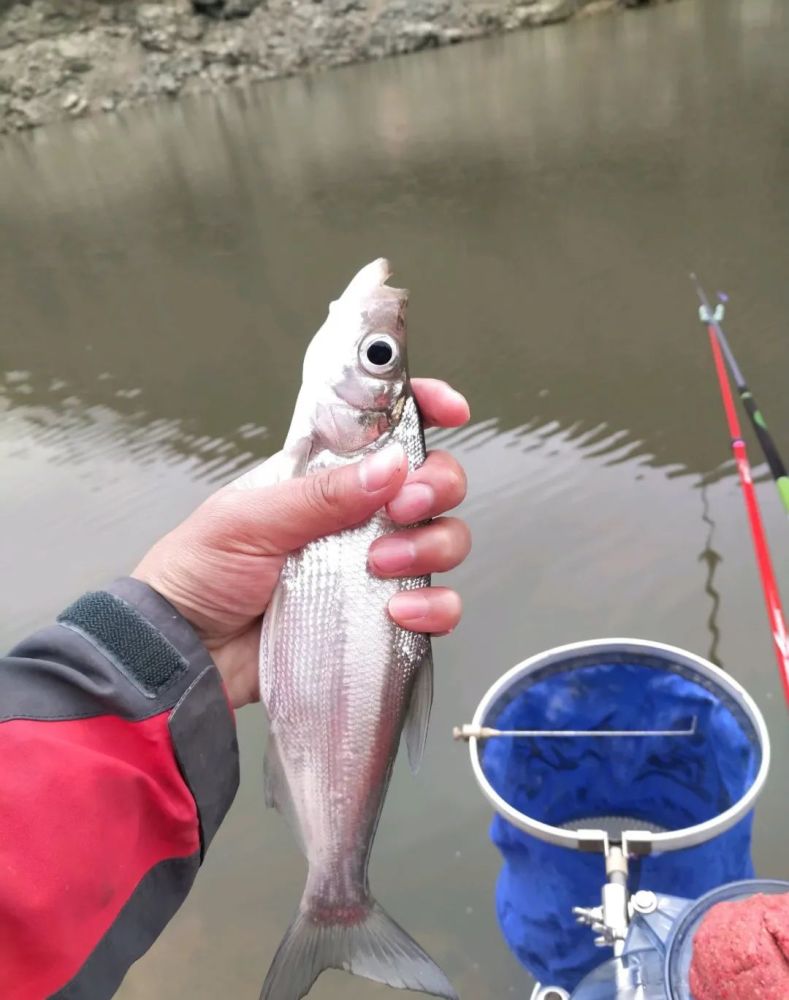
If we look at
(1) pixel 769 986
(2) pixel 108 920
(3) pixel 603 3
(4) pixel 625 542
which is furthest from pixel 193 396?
(3) pixel 603 3

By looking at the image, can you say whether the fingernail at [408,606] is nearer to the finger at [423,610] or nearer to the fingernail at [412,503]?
the finger at [423,610]

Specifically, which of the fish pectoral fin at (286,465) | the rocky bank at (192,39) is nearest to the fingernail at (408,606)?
the fish pectoral fin at (286,465)

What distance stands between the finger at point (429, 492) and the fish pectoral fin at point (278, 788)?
571mm

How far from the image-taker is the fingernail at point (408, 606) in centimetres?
177

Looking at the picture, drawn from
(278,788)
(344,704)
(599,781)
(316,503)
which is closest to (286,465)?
(316,503)

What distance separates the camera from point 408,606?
5.81ft

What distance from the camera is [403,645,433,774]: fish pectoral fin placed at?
1.80m

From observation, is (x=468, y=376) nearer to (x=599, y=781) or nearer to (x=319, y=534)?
(x=599, y=781)

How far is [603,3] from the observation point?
1473 inches

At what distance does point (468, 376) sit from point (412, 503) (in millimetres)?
4700

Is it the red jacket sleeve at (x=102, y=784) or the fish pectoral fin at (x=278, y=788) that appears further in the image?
the fish pectoral fin at (x=278, y=788)

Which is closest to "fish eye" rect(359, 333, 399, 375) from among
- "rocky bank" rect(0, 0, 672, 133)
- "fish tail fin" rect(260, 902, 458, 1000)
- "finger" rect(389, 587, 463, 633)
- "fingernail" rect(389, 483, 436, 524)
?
"fingernail" rect(389, 483, 436, 524)

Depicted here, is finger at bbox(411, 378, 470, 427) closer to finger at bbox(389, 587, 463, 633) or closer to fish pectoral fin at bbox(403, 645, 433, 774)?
finger at bbox(389, 587, 463, 633)

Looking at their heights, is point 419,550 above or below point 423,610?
above
